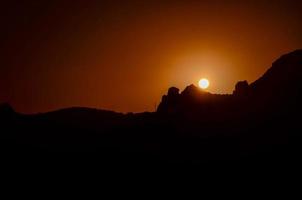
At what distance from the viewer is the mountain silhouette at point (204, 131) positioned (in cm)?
7450

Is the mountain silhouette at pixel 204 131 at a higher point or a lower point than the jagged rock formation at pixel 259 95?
lower

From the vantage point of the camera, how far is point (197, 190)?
221ft

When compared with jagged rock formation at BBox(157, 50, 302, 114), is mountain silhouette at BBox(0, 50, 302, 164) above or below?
below

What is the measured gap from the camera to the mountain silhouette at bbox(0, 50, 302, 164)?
2933 inches

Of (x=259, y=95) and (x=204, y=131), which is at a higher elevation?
(x=259, y=95)

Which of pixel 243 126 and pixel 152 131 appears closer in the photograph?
pixel 243 126

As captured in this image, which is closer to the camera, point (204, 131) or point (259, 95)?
point (259, 95)

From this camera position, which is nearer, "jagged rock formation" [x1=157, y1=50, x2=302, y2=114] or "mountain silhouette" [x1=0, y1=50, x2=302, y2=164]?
"mountain silhouette" [x1=0, y1=50, x2=302, y2=164]

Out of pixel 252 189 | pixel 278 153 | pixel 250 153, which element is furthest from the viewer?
pixel 250 153

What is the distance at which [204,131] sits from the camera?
87.1 meters

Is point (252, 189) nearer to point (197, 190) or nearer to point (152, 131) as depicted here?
point (197, 190)

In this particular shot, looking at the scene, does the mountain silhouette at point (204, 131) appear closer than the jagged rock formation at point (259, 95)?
Yes

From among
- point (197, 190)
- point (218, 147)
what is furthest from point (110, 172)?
point (218, 147)

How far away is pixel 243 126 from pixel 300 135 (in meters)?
15.3
